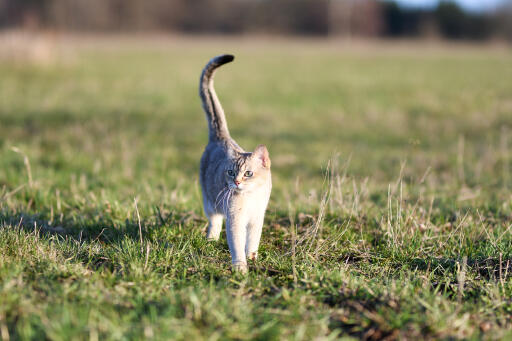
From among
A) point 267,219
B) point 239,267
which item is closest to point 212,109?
point 267,219

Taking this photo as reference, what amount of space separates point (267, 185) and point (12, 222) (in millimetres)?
2261

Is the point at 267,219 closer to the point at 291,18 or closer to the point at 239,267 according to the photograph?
the point at 239,267

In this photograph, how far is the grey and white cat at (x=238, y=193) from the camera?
2975 millimetres

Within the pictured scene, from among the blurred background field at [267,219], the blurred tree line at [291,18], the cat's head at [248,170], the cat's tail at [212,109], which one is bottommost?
the blurred background field at [267,219]

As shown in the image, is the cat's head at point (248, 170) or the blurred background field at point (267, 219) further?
the cat's head at point (248, 170)

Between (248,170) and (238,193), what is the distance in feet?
0.58

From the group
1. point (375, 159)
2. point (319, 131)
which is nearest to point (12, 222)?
point (375, 159)

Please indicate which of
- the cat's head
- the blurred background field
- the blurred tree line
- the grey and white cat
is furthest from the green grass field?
the blurred tree line

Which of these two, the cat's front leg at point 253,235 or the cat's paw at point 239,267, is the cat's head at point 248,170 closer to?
the cat's front leg at point 253,235

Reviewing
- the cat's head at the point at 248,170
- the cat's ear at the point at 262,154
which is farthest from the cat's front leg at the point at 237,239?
the cat's ear at the point at 262,154

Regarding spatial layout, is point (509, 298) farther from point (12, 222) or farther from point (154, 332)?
point (12, 222)

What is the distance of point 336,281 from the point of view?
2775 mm

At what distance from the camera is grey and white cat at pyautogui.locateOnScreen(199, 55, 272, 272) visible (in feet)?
9.76

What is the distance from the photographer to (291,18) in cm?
6444
